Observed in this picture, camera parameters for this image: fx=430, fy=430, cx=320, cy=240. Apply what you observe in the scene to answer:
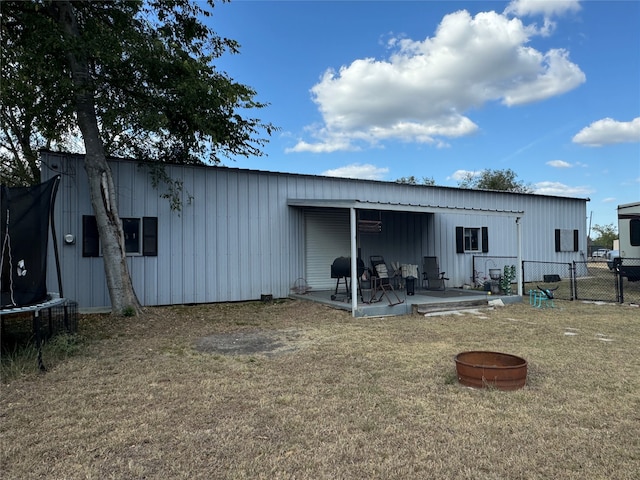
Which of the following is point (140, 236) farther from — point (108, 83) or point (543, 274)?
point (543, 274)

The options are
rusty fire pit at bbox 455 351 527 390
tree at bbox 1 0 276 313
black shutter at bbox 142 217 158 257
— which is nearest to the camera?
rusty fire pit at bbox 455 351 527 390

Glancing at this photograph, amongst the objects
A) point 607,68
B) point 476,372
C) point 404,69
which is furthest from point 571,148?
point 476,372

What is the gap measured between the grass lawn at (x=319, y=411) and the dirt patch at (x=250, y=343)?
4 cm

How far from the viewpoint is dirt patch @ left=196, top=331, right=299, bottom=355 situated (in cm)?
538

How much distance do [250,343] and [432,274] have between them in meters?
7.05

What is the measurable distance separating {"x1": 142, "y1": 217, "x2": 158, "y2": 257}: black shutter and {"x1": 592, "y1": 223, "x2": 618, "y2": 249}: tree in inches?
1933

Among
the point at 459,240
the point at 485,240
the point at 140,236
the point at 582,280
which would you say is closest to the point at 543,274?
the point at 582,280

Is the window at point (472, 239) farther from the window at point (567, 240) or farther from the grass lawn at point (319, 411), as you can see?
the grass lawn at point (319, 411)

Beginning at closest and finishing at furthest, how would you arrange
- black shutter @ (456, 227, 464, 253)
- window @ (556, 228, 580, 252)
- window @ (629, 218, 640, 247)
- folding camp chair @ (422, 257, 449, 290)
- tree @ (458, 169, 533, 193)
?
folding camp chair @ (422, 257, 449, 290), window @ (629, 218, 640, 247), black shutter @ (456, 227, 464, 253), window @ (556, 228, 580, 252), tree @ (458, 169, 533, 193)

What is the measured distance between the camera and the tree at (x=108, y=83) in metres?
6.88

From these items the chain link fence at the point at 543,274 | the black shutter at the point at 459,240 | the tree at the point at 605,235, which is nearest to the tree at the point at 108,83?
the black shutter at the point at 459,240

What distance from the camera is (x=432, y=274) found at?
11.6 meters

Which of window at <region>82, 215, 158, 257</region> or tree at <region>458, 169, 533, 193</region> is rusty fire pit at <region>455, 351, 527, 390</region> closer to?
window at <region>82, 215, 158, 257</region>

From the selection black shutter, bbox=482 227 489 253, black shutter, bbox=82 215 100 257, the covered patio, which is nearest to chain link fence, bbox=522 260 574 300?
black shutter, bbox=482 227 489 253
